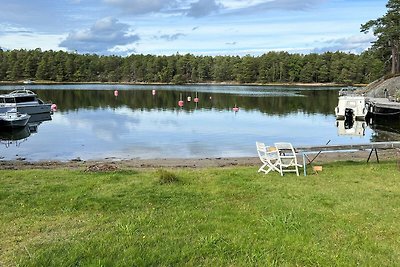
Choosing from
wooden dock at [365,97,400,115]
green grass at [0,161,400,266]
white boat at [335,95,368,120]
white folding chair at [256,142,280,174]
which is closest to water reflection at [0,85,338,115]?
wooden dock at [365,97,400,115]

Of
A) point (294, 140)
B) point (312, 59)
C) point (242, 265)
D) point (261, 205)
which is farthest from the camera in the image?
point (312, 59)

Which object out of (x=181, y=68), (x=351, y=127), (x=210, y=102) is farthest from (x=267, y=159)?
(x=181, y=68)

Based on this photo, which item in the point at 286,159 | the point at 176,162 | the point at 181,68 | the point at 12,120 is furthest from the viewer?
the point at 181,68

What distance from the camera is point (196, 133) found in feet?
106

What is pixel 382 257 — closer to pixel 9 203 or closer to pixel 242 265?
pixel 242 265

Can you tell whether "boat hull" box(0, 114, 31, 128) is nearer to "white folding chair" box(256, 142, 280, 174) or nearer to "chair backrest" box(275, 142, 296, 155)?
"white folding chair" box(256, 142, 280, 174)

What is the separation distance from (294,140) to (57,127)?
20266 mm

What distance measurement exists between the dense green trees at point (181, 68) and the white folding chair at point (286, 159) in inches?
4968

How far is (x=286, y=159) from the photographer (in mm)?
13500

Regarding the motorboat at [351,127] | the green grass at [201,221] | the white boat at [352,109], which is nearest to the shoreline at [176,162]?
the green grass at [201,221]

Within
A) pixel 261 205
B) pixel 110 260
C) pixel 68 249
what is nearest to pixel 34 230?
pixel 68 249

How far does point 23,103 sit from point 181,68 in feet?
363

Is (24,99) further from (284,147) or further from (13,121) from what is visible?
(284,147)

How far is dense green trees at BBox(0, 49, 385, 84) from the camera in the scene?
140625mm
